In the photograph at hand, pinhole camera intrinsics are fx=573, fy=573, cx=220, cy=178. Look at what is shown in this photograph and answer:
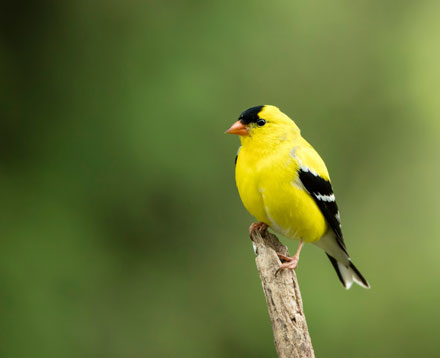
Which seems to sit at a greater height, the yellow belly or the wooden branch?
the yellow belly

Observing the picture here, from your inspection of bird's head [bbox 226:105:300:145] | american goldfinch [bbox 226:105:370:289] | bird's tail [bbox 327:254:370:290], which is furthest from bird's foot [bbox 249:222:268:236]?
bird's tail [bbox 327:254:370:290]

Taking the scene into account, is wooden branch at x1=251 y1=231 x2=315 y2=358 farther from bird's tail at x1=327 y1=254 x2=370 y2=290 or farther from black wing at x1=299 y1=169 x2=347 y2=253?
bird's tail at x1=327 y1=254 x2=370 y2=290

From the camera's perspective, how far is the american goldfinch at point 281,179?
10.2 feet

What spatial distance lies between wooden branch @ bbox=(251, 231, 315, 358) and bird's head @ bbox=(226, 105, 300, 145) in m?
0.69

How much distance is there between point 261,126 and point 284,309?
1116 mm

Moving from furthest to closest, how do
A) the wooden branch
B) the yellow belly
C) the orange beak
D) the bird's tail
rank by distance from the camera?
the bird's tail → the orange beak → the yellow belly → the wooden branch

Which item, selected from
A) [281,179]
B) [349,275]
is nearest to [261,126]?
[281,179]

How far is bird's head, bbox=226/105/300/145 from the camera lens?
129 inches

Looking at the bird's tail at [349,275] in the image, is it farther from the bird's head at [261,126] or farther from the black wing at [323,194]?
the bird's head at [261,126]

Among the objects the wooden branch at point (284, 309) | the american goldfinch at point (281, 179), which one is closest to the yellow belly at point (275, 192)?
the american goldfinch at point (281, 179)

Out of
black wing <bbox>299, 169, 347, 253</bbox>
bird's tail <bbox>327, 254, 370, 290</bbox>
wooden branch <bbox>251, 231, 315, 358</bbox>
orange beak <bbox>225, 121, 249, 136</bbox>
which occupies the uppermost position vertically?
orange beak <bbox>225, 121, 249, 136</bbox>

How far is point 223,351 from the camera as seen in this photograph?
5.48 m

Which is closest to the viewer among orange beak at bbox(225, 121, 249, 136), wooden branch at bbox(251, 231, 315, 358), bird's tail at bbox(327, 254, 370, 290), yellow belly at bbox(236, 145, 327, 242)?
wooden branch at bbox(251, 231, 315, 358)

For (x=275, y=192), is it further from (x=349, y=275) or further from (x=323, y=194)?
(x=349, y=275)
